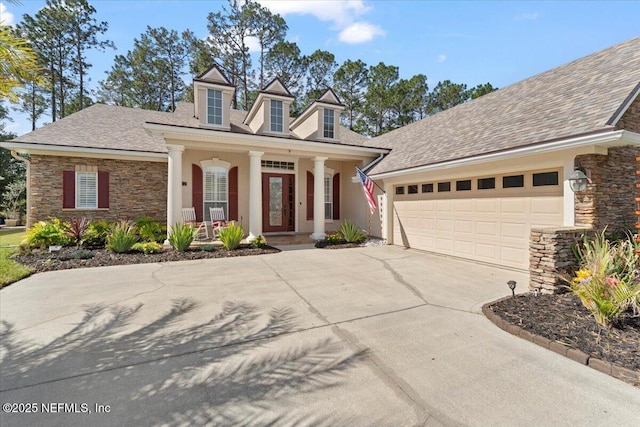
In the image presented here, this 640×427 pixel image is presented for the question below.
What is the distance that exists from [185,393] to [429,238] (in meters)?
8.02

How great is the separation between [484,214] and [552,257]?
2.52m

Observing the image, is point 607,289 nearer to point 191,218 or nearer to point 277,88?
point 191,218

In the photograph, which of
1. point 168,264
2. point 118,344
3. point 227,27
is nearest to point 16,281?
point 168,264

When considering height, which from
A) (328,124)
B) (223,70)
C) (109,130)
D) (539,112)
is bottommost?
(539,112)

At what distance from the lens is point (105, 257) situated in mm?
7883

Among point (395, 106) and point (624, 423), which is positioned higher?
point (395, 106)

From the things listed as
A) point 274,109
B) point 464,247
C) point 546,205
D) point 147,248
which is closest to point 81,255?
point 147,248

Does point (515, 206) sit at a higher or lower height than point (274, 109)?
lower

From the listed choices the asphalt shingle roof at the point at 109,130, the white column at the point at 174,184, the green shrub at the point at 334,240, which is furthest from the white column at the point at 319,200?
the white column at the point at 174,184

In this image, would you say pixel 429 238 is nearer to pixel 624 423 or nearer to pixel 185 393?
pixel 624 423

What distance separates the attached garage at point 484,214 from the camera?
20.0ft

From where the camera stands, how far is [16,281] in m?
5.86

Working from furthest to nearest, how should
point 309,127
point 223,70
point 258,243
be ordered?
point 223,70 < point 309,127 < point 258,243

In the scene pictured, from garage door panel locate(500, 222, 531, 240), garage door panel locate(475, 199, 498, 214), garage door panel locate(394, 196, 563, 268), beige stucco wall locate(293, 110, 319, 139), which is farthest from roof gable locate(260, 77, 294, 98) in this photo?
garage door panel locate(500, 222, 531, 240)
